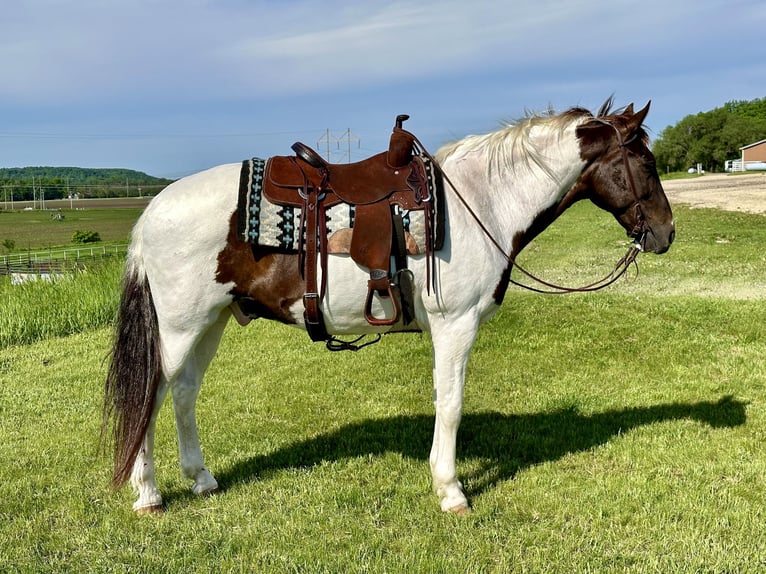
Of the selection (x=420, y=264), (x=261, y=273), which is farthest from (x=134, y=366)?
(x=420, y=264)

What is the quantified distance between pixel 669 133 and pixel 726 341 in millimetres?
76267

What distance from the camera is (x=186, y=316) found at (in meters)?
3.49

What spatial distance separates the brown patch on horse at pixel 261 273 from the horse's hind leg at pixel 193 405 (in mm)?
378

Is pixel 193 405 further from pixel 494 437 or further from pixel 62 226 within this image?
pixel 62 226

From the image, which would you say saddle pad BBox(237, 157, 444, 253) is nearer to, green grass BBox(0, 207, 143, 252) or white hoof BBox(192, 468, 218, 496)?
white hoof BBox(192, 468, 218, 496)

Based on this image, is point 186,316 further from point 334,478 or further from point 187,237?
point 334,478

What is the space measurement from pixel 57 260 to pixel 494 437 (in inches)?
520

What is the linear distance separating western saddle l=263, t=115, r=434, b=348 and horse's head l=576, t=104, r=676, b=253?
1.02 m

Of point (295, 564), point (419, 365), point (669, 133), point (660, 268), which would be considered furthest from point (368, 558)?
point (669, 133)

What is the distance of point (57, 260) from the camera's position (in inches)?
583

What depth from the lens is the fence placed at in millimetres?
12406

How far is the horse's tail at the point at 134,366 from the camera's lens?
360 centimetres

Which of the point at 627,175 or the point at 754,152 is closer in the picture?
the point at 627,175

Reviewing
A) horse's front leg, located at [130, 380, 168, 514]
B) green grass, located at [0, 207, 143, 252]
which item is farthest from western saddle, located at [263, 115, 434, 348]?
green grass, located at [0, 207, 143, 252]
